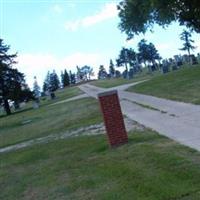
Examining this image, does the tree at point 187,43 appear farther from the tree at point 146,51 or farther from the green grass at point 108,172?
the green grass at point 108,172

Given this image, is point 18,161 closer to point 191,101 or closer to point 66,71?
point 191,101

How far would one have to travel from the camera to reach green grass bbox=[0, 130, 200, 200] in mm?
8383

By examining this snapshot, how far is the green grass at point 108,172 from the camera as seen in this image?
838 centimetres

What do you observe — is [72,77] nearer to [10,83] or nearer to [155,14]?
[10,83]

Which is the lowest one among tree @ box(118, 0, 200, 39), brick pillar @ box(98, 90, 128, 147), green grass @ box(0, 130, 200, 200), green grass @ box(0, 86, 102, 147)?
green grass @ box(0, 86, 102, 147)

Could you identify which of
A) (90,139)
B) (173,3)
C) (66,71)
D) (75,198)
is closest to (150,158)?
(75,198)

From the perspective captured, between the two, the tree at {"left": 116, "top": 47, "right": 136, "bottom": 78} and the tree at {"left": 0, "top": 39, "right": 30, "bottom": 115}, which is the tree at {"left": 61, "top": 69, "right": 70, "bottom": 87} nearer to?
the tree at {"left": 116, "top": 47, "right": 136, "bottom": 78}

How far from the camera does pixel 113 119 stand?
13.8 meters

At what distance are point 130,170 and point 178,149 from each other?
4.79ft

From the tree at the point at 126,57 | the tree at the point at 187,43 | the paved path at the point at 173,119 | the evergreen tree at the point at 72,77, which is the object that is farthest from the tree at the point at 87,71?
the paved path at the point at 173,119

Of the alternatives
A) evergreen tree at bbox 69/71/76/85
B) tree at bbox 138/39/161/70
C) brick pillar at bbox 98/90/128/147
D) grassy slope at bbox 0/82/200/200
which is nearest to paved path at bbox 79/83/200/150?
grassy slope at bbox 0/82/200/200

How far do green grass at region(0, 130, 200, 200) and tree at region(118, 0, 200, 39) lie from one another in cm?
3070

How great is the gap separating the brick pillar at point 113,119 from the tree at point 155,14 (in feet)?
99.5

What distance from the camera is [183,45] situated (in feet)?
274
